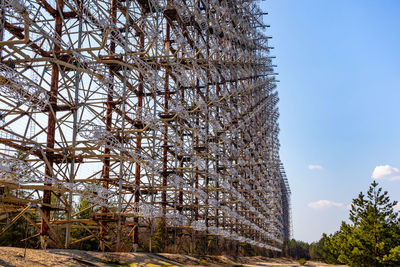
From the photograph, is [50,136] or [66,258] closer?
[66,258]

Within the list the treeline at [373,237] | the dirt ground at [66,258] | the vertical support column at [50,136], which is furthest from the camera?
the treeline at [373,237]

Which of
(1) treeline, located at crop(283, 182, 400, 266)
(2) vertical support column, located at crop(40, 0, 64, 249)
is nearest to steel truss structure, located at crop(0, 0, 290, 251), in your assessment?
(2) vertical support column, located at crop(40, 0, 64, 249)

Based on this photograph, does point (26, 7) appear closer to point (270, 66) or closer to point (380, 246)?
point (380, 246)

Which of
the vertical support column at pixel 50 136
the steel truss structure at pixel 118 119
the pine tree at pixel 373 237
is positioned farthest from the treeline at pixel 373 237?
the vertical support column at pixel 50 136

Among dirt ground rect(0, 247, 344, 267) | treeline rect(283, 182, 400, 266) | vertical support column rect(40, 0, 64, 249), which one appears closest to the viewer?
dirt ground rect(0, 247, 344, 267)

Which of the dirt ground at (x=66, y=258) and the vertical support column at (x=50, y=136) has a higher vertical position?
the vertical support column at (x=50, y=136)

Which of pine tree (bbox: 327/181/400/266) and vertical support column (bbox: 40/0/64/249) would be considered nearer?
vertical support column (bbox: 40/0/64/249)

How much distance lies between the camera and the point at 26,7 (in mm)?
12172

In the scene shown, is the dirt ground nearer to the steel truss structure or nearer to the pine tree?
the steel truss structure

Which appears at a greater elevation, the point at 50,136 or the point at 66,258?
the point at 50,136

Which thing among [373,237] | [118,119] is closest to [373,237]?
[373,237]

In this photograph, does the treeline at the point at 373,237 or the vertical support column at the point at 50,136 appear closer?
the vertical support column at the point at 50,136

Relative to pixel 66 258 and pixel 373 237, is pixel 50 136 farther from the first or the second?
pixel 373 237

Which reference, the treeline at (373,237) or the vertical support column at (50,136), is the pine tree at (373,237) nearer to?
the treeline at (373,237)
